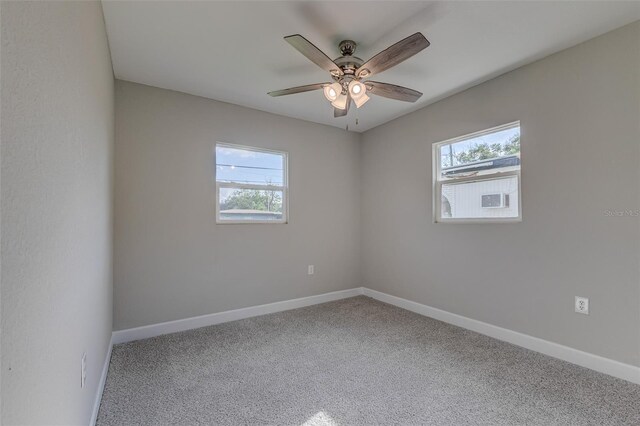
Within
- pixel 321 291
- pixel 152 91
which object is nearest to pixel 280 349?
pixel 321 291

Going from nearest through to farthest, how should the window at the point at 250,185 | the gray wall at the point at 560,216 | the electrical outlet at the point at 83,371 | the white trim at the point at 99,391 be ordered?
the electrical outlet at the point at 83,371
the white trim at the point at 99,391
the gray wall at the point at 560,216
the window at the point at 250,185

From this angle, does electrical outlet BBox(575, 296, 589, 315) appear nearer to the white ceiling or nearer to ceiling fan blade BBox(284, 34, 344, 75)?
the white ceiling

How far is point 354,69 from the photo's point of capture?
2.24m

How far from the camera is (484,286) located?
2939mm

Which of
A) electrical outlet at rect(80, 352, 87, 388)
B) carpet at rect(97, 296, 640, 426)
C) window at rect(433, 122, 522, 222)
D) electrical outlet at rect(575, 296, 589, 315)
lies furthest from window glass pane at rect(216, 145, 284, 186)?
electrical outlet at rect(575, 296, 589, 315)

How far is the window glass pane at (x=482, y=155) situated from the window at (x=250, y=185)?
1.97 metres

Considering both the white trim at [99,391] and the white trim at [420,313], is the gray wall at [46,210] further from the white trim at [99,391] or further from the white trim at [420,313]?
the white trim at [420,313]

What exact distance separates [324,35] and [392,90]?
662 mm

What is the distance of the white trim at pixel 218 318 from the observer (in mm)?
2824

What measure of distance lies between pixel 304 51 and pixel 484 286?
267 cm

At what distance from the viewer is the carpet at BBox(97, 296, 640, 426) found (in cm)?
174

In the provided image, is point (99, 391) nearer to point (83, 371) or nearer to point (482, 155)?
point (83, 371)

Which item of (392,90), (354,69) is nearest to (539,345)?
(392,90)

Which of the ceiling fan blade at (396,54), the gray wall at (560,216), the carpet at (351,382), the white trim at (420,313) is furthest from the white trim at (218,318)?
the ceiling fan blade at (396,54)
